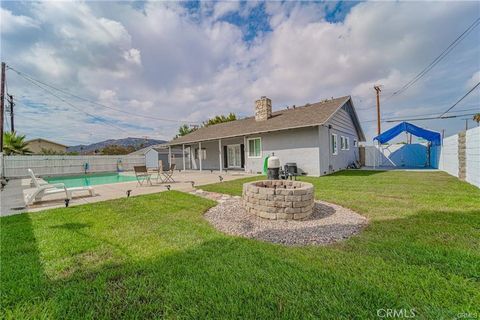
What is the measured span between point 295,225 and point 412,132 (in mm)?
17089

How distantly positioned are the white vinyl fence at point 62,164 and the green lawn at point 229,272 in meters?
18.4

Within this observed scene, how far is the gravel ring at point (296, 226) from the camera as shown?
3.64m

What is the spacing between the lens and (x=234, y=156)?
748 inches

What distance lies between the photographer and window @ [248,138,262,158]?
1477cm

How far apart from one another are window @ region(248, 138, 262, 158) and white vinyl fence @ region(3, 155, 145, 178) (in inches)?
672

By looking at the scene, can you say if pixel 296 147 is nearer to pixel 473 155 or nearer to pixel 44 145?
pixel 473 155

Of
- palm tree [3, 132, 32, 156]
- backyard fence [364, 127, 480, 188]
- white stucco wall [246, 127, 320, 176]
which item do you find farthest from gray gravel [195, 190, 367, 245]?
palm tree [3, 132, 32, 156]

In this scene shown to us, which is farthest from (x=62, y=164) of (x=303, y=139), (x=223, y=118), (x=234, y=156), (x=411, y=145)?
(x=411, y=145)

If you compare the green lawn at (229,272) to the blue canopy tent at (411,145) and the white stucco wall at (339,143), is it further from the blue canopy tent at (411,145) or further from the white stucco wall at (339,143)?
the blue canopy tent at (411,145)

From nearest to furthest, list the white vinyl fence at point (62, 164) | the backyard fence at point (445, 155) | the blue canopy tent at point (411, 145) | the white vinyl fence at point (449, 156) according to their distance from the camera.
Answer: the backyard fence at point (445, 155) < the white vinyl fence at point (449, 156) < the blue canopy tent at point (411, 145) < the white vinyl fence at point (62, 164)

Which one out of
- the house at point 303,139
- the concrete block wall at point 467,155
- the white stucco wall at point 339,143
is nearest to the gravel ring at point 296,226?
the concrete block wall at point 467,155

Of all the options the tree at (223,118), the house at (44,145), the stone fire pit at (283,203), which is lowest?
the stone fire pit at (283,203)

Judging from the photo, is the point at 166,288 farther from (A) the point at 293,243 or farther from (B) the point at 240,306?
(A) the point at 293,243

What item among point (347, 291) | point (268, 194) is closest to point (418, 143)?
point (268, 194)
